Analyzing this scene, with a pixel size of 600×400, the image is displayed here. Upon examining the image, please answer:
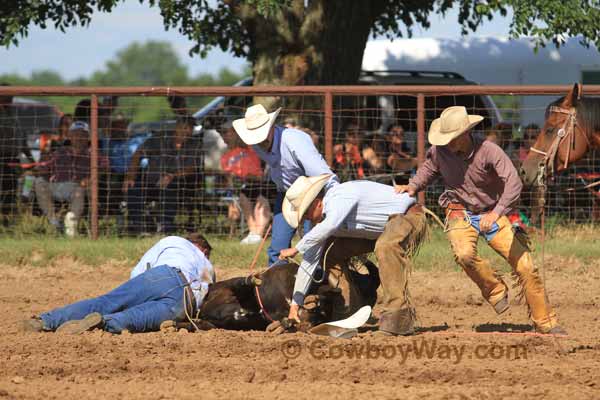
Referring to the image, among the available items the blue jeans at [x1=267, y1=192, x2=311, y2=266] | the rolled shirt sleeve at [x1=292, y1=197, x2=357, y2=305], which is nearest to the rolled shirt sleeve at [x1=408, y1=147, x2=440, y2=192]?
the rolled shirt sleeve at [x1=292, y1=197, x2=357, y2=305]

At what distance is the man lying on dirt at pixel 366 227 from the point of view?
738 centimetres

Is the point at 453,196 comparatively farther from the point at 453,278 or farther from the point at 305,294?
the point at 453,278

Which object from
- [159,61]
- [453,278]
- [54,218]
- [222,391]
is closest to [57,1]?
[54,218]

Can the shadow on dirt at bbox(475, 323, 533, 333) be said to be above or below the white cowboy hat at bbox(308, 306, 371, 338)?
below

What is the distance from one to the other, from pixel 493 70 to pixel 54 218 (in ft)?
25.6

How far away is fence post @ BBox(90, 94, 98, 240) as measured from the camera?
12.1 metres

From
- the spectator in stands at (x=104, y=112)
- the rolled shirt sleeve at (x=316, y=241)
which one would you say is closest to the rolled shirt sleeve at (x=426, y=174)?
the rolled shirt sleeve at (x=316, y=241)

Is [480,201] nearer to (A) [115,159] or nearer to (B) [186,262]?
(B) [186,262]

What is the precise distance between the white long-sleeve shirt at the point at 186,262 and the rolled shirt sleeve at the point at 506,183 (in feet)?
7.49

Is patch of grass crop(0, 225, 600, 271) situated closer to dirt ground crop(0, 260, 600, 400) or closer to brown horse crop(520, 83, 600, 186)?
dirt ground crop(0, 260, 600, 400)

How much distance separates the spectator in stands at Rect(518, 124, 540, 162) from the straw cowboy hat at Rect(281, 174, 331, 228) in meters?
5.40

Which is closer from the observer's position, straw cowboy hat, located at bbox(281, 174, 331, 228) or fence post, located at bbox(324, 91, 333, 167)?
straw cowboy hat, located at bbox(281, 174, 331, 228)

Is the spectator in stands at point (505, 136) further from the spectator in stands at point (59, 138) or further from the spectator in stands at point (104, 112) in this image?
the spectator in stands at point (59, 138)

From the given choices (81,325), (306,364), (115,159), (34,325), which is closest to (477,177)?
(306,364)
